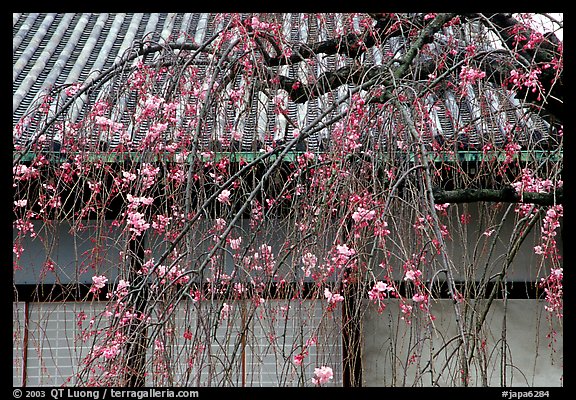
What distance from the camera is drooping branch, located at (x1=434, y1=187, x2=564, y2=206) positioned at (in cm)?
243

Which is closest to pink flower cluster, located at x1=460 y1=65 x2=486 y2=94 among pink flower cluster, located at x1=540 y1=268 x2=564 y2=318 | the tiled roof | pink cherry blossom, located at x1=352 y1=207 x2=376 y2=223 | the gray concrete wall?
the tiled roof

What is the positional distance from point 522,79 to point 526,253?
1688 millimetres

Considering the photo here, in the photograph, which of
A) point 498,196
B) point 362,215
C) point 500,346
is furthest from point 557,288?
point 362,215

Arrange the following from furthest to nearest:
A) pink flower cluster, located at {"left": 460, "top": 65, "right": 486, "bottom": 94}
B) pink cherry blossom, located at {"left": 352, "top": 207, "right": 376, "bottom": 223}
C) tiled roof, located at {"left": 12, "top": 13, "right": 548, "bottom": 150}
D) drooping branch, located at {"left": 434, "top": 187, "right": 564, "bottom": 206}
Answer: tiled roof, located at {"left": 12, "top": 13, "right": 548, "bottom": 150}, drooping branch, located at {"left": 434, "top": 187, "right": 564, "bottom": 206}, pink flower cluster, located at {"left": 460, "top": 65, "right": 486, "bottom": 94}, pink cherry blossom, located at {"left": 352, "top": 207, "right": 376, "bottom": 223}

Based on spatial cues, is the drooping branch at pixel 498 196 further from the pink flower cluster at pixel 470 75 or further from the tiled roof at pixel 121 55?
the pink flower cluster at pixel 470 75

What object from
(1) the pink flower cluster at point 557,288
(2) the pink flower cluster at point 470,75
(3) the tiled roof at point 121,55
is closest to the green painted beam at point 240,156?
(3) the tiled roof at point 121,55

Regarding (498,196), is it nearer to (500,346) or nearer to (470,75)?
(470,75)

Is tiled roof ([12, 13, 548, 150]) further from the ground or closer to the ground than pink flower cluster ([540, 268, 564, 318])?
further from the ground

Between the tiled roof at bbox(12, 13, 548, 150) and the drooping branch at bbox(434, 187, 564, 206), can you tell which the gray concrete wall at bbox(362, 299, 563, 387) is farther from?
the drooping branch at bbox(434, 187, 564, 206)

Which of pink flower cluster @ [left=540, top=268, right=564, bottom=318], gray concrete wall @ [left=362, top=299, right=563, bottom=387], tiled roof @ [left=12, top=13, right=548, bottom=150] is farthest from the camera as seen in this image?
gray concrete wall @ [left=362, top=299, right=563, bottom=387]

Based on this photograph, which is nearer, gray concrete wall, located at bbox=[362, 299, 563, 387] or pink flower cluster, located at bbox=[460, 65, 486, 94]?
pink flower cluster, located at bbox=[460, 65, 486, 94]

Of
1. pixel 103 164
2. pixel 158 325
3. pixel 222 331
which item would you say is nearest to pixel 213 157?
pixel 103 164

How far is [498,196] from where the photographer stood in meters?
2.49
